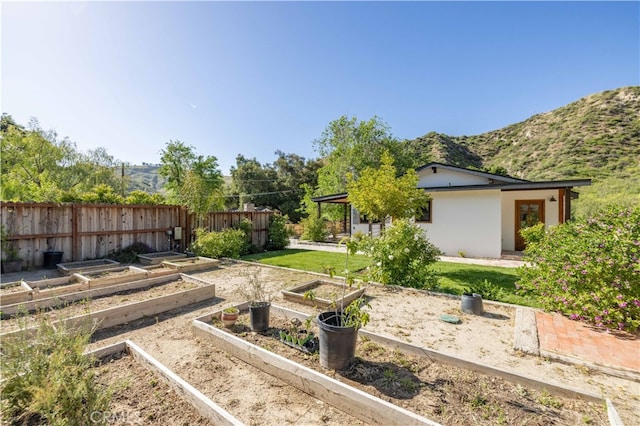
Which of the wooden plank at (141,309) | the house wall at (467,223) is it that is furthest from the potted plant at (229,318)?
the house wall at (467,223)

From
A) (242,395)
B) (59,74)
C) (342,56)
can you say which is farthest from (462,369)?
(342,56)

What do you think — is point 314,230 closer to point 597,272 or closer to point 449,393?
point 597,272

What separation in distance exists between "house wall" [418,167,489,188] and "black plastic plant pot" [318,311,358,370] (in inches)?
440

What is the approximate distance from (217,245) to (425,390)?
8.67m

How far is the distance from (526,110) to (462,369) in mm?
51755

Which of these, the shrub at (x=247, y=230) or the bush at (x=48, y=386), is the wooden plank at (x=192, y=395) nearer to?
the bush at (x=48, y=386)

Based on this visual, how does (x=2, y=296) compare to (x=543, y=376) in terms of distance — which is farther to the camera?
(x=2, y=296)

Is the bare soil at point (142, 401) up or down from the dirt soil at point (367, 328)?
up

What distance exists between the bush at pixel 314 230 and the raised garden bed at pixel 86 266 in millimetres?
10066

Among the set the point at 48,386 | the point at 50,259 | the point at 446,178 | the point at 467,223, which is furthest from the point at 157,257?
the point at 446,178

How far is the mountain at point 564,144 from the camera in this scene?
28.3 meters

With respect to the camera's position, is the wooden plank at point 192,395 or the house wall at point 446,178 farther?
the house wall at point 446,178

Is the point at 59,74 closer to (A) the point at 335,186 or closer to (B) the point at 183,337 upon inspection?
(B) the point at 183,337

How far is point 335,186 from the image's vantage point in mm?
26766
